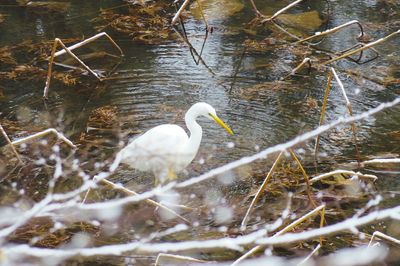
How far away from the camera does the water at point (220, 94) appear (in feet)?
19.9

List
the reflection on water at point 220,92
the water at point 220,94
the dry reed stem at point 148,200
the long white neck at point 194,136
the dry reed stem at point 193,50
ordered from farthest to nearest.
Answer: the dry reed stem at point 193,50 → the reflection on water at point 220,92 → the water at point 220,94 → the long white neck at point 194,136 → the dry reed stem at point 148,200

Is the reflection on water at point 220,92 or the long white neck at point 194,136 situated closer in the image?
the long white neck at point 194,136

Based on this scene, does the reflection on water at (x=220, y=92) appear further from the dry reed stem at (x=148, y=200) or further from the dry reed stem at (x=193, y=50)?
the dry reed stem at (x=148, y=200)

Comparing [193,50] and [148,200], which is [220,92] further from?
[148,200]

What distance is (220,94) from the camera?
7.05 m

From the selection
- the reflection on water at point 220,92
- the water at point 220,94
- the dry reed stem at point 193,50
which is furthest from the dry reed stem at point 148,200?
the dry reed stem at point 193,50

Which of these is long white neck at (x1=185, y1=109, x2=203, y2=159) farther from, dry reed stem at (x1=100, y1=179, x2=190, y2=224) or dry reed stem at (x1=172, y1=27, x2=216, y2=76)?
dry reed stem at (x1=172, y1=27, x2=216, y2=76)

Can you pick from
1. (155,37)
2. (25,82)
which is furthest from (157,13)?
(25,82)

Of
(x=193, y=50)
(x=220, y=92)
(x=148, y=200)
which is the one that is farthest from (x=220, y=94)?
(x=148, y=200)

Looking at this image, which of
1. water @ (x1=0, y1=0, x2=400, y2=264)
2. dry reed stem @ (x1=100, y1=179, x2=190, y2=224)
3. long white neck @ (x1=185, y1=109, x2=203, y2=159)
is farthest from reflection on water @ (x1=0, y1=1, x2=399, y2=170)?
dry reed stem @ (x1=100, y1=179, x2=190, y2=224)

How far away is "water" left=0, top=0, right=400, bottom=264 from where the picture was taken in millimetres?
6078

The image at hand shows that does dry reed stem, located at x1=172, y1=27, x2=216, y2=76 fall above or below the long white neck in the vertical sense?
below

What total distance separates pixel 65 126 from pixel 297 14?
4.77m

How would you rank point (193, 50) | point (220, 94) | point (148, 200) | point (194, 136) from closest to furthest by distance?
point (148, 200) < point (194, 136) < point (220, 94) < point (193, 50)
